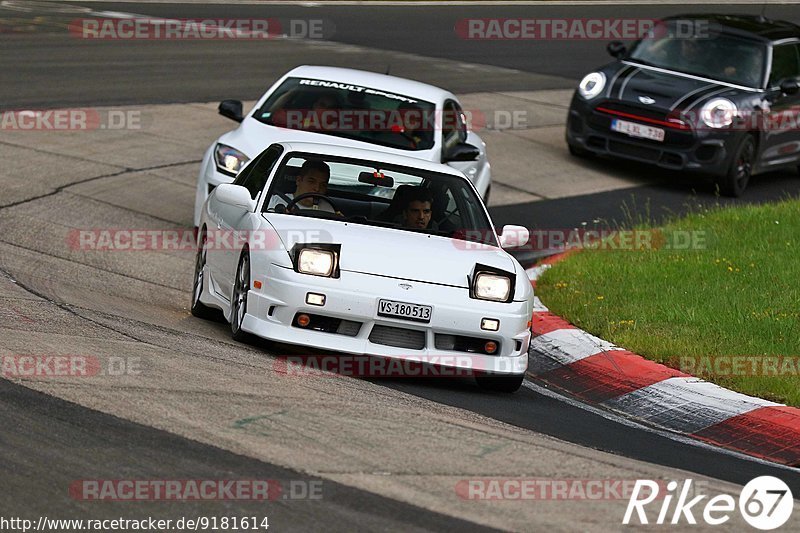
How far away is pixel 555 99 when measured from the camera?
23.5 m

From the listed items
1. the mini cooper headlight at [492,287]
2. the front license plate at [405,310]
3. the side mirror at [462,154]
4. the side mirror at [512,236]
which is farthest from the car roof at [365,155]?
the side mirror at [462,154]

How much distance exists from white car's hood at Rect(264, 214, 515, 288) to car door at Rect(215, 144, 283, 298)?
249 millimetres

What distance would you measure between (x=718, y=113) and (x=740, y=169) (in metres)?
0.78

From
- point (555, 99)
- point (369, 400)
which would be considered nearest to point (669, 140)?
point (555, 99)

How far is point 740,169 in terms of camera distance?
17.9 metres

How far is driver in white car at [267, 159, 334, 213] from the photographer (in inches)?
384

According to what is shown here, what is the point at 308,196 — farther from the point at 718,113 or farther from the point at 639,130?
the point at 718,113

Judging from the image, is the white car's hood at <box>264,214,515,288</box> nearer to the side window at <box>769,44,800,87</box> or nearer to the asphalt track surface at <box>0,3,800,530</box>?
the asphalt track surface at <box>0,3,800,530</box>

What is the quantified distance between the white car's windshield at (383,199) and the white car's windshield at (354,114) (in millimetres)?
2777

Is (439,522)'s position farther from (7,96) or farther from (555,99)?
(555,99)

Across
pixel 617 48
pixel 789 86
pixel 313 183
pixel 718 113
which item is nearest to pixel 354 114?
pixel 313 183

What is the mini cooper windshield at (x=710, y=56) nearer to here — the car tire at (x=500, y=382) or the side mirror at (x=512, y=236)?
the side mirror at (x=512, y=236)

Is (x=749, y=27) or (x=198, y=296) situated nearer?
(x=198, y=296)

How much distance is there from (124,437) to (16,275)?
166 inches
